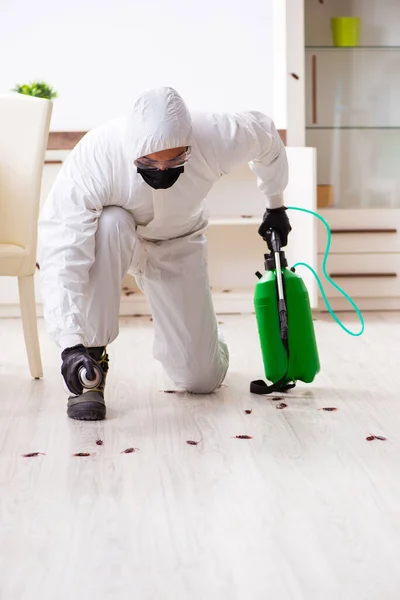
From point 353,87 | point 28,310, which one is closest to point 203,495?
point 28,310

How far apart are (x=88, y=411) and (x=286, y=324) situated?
58 centimetres

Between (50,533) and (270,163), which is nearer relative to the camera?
(50,533)

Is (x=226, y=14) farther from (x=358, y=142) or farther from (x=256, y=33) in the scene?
(x=358, y=142)

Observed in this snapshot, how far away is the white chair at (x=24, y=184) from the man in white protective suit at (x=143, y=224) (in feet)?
1.40

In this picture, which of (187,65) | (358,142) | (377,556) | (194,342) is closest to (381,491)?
(377,556)

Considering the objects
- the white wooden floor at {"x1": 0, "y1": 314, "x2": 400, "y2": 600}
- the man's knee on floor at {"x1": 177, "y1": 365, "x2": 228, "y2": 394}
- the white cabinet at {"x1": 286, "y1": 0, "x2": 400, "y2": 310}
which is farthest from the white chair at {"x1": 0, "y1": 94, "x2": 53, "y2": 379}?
the white cabinet at {"x1": 286, "y1": 0, "x2": 400, "y2": 310}

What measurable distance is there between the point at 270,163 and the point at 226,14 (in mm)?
2432

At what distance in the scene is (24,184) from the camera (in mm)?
2689

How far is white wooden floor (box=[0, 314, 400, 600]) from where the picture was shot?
4.15ft

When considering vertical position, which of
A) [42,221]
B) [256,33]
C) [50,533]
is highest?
[256,33]

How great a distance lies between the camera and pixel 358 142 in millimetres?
4195

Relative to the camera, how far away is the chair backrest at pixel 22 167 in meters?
2.67

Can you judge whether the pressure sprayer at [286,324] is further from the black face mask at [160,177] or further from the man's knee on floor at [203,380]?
the black face mask at [160,177]

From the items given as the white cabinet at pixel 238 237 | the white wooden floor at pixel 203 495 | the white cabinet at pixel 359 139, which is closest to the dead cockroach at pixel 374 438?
the white wooden floor at pixel 203 495
